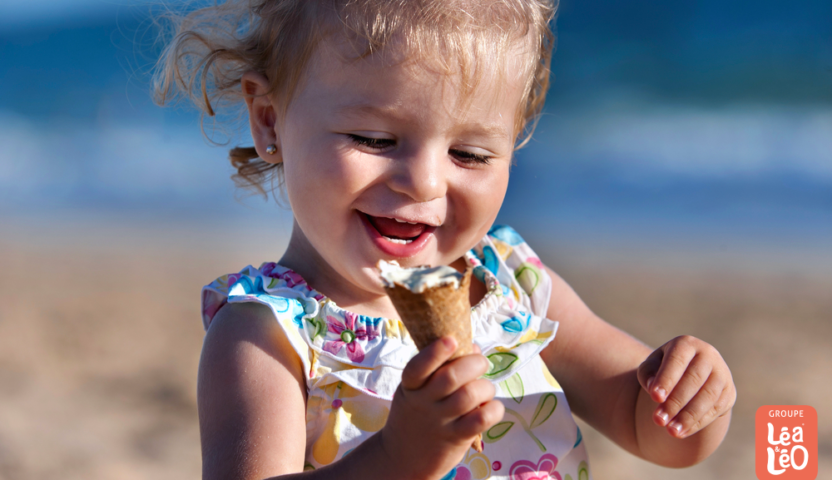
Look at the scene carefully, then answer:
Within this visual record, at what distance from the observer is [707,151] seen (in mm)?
9531

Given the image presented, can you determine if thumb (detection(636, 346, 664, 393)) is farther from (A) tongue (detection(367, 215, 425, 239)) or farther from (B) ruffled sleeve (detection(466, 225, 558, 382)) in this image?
(A) tongue (detection(367, 215, 425, 239))

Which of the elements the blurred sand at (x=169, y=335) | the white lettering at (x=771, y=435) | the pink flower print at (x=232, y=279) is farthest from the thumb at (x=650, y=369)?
the blurred sand at (x=169, y=335)

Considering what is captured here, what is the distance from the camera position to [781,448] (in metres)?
2.19

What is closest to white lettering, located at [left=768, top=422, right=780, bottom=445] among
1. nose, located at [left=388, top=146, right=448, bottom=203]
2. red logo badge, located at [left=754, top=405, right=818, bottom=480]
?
red logo badge, located at [left=754, top=405, right=818, bottom=480]

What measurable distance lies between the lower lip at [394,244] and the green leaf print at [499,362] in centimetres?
38

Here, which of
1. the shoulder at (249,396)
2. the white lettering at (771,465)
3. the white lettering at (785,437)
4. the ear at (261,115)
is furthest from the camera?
the white lettering at (785,437)

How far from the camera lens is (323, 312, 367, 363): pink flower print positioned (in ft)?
5.13

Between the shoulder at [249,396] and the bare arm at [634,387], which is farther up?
the shoulder at [249,396]

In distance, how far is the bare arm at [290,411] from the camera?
3.44ft

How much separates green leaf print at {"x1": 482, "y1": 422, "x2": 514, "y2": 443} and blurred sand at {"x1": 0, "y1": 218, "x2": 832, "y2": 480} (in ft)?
5.84

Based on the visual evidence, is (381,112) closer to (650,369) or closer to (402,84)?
(402,84)

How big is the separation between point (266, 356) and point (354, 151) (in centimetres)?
51

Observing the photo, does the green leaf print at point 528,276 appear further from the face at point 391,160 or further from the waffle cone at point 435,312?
the waffle cone at point 435,312

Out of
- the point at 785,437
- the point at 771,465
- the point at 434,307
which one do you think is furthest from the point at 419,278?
the point at 785,437
